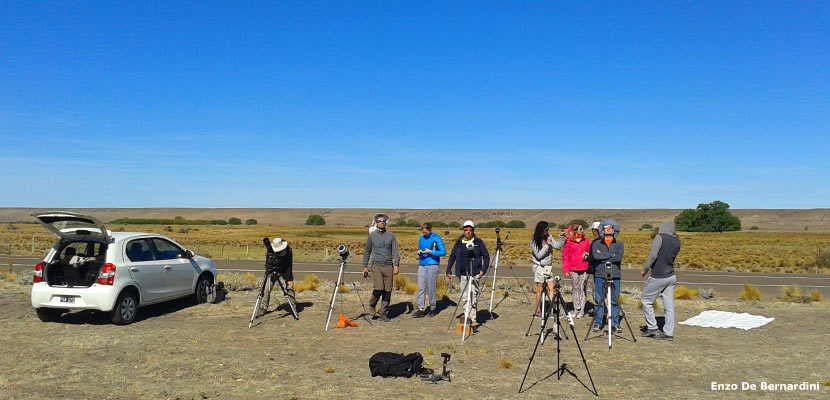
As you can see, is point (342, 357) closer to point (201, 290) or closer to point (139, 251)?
point (139, 251)

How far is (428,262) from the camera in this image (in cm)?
1150

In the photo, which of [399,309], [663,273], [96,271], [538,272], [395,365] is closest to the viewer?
[395,365]

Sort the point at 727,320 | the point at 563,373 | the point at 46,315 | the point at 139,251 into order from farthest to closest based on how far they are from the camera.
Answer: the point at 727,320
the point at 139,251
the point at 46,315
the point at 563,373

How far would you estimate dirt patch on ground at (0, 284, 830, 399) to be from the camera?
7.00m

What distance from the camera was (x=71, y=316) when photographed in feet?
37.9

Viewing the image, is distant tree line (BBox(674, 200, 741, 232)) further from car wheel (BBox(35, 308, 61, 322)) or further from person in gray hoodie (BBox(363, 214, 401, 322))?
car wheel (BBox(35, 308, 61, 322))

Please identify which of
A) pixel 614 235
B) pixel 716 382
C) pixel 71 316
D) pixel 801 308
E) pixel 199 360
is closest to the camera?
pixel 716 382

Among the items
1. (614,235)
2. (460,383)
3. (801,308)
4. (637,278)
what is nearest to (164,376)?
(460,383)

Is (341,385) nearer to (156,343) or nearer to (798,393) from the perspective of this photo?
(156,343)

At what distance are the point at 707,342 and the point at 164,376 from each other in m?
8.34

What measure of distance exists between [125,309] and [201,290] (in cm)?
251

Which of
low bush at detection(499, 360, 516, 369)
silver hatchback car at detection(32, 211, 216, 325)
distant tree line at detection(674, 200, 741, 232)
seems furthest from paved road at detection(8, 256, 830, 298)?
distant tree line at detection(674, 200, 741, 232)

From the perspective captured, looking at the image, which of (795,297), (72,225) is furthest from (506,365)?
(795,297)

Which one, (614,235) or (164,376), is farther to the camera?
(614,235)
